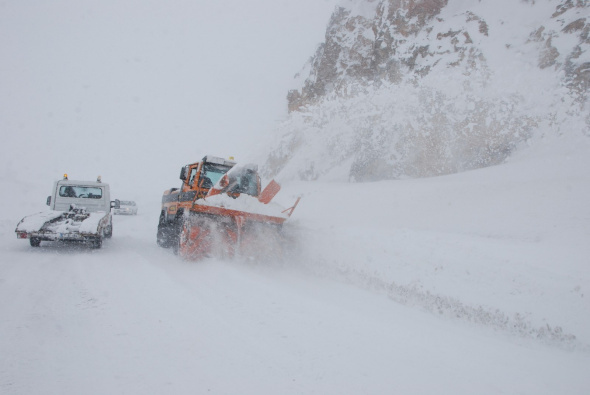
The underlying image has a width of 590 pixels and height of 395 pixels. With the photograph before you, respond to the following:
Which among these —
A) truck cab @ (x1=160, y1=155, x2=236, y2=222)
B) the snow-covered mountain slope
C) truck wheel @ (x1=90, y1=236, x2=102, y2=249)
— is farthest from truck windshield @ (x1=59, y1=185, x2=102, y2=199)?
the snow-covered mountain slope

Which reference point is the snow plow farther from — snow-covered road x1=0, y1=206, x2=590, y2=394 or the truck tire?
snow-covered road x1=0, y1=206, x2=590, y2=394

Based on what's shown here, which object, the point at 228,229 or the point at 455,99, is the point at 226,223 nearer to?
the point at 228,229

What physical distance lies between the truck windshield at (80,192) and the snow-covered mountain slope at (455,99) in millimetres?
7335

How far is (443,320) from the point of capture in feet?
14.8

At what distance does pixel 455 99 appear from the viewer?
1539 centimetres

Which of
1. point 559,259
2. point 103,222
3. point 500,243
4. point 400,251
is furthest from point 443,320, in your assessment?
point 103,222

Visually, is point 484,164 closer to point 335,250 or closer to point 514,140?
point 514,140

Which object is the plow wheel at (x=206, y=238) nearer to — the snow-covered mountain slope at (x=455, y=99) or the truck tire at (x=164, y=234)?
the truck tire at (x=164, y=234)

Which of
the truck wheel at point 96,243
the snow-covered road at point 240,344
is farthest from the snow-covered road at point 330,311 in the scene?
the truck wheel at point 96,243

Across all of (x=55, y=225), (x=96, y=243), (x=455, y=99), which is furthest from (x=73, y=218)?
(x=455, y=99)

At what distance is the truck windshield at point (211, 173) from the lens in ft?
26.3

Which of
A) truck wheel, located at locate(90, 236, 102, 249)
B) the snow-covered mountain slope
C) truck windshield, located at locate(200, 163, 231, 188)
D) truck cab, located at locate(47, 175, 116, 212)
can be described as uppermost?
the snow-covered mountain slope

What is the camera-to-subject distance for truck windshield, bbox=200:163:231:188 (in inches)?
316

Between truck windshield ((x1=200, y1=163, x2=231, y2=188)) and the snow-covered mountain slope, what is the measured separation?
670 centimetres
